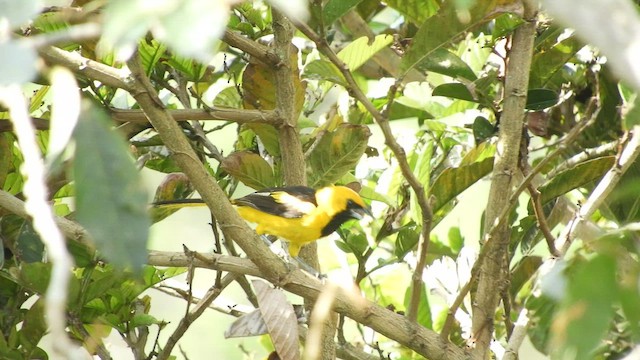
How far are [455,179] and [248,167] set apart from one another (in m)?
0.66

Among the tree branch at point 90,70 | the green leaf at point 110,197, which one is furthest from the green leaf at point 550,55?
the green leaf at point 110,197

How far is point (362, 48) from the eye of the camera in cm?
287

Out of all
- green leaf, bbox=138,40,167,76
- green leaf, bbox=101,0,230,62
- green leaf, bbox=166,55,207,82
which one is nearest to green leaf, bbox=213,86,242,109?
green leaf, bbox=166,55,207,82

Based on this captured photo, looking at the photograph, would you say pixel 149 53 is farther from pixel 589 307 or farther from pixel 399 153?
pixel 589 307

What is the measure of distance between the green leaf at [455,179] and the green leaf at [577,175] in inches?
7.5

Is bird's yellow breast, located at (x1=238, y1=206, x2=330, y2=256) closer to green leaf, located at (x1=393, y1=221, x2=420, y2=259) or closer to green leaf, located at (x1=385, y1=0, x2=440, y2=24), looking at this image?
green leaf, located at (x1=393, y1=221, x2=420, y2=259)

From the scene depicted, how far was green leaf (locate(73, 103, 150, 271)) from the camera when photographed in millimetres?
998

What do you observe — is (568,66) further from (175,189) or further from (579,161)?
(175,189)

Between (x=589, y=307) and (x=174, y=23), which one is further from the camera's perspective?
(x=589, y=307)

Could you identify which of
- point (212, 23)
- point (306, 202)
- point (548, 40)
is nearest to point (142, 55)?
point (306, 202)

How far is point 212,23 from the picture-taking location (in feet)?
2.79

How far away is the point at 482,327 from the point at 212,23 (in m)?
1.78

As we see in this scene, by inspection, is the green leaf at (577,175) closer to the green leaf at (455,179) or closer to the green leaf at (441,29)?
the green leaf at (455,179)

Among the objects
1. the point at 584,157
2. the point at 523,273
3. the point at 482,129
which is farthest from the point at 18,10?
the point at 523,273
